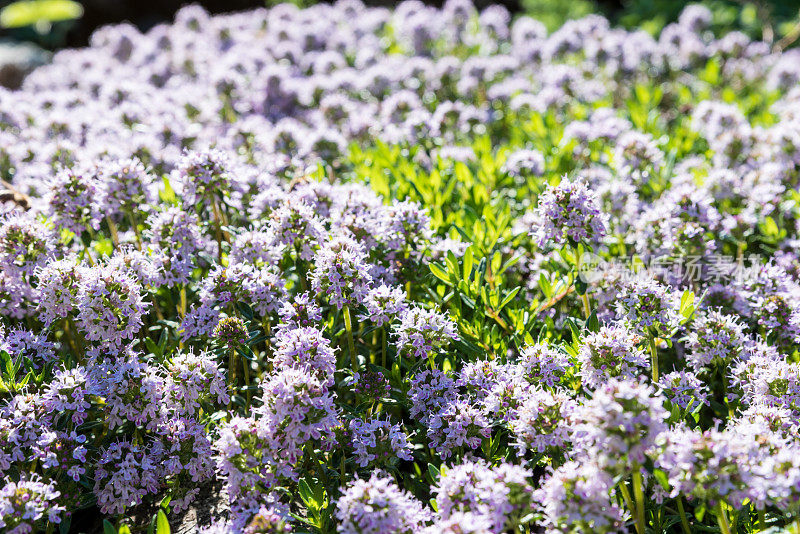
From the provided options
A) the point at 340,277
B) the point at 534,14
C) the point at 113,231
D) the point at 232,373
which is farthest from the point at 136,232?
the point at 534,14

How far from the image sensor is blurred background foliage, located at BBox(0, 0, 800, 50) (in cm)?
1093

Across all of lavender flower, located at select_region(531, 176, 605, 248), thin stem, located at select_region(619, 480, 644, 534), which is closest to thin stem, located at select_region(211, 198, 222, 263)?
lavender flower, located at select_region(531, 176, 605, 248)

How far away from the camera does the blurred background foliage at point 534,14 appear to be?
35.9 ft

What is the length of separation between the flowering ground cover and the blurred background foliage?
515 centimetres

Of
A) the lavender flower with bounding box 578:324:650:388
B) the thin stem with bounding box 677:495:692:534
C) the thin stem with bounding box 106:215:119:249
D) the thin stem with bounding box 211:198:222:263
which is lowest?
the thin stem with bounding box 677:495:692:534

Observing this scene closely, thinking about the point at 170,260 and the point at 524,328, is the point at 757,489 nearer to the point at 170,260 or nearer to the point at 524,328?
the point at 524,328

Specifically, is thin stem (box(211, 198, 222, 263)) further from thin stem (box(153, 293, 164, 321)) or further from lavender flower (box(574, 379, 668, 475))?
lavender flower (box(574, 379, 668, 475))

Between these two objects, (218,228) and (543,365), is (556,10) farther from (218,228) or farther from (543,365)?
(543,365)

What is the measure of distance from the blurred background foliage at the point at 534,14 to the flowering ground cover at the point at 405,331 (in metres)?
5.15

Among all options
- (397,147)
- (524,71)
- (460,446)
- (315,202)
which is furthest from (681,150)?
(460,446)

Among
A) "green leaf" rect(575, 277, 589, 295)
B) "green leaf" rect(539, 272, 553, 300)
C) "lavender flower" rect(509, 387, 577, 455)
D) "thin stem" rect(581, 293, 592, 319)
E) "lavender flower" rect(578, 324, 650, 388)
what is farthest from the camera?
"green leaf" rect(539, 272, 553, 300)

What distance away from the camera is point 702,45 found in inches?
338

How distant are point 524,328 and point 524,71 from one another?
18.5 feet

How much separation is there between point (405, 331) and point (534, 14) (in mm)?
10523
